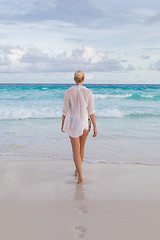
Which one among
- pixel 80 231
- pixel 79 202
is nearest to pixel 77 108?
pixel 79 202

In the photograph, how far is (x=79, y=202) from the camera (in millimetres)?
3377

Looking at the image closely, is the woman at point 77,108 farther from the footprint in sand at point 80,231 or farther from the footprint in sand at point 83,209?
the footprint in sand at point 80,231

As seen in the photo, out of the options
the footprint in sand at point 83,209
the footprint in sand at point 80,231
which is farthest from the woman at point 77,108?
the footprint in sand at point 80,231

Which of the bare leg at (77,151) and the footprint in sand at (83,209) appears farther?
the bare leg at (77,151)

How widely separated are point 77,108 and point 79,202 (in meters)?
1.35

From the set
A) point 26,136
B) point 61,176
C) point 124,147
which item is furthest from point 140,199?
point 26,136

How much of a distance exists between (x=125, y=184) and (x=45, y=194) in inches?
48.8

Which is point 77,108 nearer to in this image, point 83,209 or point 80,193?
point 80,193

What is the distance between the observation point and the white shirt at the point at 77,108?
3.86 metres

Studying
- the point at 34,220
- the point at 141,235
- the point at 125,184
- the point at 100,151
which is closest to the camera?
the point at 141,235

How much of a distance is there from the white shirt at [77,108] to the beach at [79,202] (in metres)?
0.88

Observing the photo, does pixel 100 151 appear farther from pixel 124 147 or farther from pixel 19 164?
pixel 19 164

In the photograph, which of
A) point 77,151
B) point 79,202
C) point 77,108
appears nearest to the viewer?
point 79,202

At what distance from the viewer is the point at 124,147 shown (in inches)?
259
